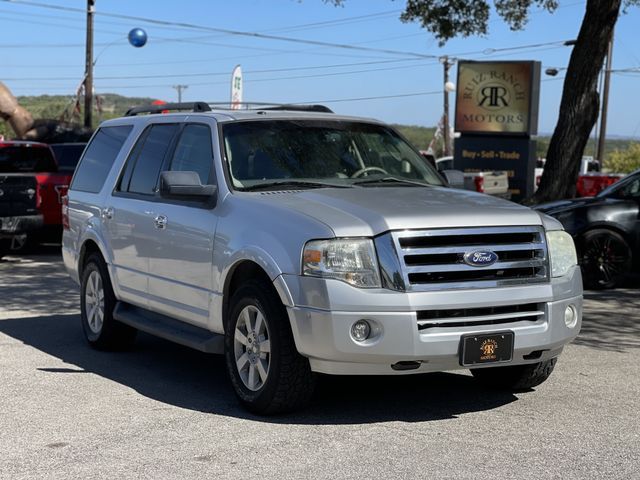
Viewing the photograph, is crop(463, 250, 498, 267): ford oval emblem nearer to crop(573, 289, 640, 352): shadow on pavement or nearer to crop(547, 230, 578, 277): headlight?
crop(547, 230, 578, 277): headlight

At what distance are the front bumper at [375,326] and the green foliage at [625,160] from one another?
54.9m

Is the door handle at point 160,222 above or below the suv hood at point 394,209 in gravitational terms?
below

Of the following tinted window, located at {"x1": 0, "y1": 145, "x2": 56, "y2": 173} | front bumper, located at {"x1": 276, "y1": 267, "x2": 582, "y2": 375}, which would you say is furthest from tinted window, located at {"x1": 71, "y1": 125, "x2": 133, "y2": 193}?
tinted window, located at {"x1": 0, "y1": 145, "x2": 56, "y2": 173}

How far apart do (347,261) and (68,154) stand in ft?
50.3

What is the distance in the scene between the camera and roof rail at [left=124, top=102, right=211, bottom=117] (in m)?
8.01

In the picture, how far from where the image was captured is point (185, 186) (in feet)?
22.7

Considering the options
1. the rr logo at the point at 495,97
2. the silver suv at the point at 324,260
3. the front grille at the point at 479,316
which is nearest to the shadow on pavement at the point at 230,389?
the silver suv at the point at 324,260

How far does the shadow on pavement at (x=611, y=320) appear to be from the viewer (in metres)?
9.27

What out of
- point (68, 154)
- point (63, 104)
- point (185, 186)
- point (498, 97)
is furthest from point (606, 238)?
point (63, 104)

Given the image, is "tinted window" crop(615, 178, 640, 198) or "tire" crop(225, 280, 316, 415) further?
"tinted window" crop(615, 178, 640, 198)

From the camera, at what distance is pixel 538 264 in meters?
6.33

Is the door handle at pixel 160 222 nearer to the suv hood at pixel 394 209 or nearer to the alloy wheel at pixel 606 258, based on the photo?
the suv hood at pixel 394 209

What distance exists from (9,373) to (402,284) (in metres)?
3.41

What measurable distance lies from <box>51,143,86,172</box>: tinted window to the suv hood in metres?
14.0
